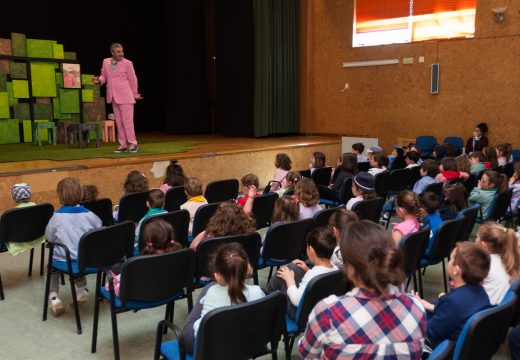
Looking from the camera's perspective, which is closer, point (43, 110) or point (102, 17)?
point (43, 110)

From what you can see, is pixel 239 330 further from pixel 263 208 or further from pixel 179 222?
pixel 263 208

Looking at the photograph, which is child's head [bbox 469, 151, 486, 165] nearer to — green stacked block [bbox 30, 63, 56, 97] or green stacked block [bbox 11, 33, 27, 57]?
green stacked block [bbox 30, 63, 56, 97]

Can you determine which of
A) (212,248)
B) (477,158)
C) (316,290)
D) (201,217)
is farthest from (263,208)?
(477,158)

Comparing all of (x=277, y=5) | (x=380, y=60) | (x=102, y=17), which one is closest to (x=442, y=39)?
(x=380, y=60)

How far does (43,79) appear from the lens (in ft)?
33.0

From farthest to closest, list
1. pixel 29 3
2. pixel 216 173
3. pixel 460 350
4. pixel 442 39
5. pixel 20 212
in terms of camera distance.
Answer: pixel 29 3 < pixel 442 39 < pixel 216 173 < pixel 20 212 < pixel 460 350

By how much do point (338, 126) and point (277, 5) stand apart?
9.96 feet

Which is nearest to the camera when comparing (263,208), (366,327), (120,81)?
(366,327)

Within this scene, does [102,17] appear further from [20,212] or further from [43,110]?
[20,212]

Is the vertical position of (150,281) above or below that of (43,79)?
below

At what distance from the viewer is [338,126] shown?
1158 cm

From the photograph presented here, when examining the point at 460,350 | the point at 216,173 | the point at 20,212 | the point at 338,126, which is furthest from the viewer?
the point at 338,126

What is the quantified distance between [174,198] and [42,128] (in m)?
5.84

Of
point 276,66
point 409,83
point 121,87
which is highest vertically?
point 276,66
